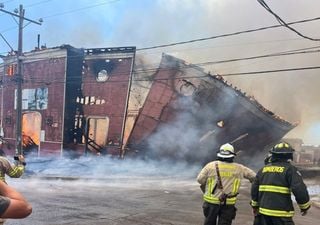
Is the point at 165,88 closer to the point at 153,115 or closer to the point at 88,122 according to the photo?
the point at 153,115

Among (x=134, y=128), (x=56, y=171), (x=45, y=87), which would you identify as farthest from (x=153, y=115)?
(x=45, y=87)

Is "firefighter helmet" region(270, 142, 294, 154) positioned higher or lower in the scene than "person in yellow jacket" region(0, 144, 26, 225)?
higher

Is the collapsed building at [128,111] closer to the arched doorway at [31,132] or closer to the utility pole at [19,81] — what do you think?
the arched doorway at [31,132]

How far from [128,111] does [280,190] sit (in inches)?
685

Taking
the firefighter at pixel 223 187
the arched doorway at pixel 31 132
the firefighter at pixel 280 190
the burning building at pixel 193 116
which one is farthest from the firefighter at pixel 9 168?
the arched doorway at pixel 31 132

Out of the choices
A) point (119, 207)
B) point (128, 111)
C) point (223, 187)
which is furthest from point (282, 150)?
point (128, 111)

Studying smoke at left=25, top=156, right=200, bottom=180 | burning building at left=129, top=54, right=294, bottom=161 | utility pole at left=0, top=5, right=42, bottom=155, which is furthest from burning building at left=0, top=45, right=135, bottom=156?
utility pole at left=0, top=5, right=42, bottom=155

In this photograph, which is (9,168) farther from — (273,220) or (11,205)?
(11,205)

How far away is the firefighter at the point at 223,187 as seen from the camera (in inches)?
203

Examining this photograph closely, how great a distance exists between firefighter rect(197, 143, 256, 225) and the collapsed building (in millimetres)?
14833

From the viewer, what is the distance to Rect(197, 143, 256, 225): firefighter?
5.15 meters

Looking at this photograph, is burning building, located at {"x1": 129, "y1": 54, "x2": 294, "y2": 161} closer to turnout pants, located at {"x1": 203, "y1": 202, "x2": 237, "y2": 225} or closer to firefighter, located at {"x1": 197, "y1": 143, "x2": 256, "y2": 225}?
firefighter, located at {"x1": 197, "y1": 143, "x2": 256, "y2": 225}

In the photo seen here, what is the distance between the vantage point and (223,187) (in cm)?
517

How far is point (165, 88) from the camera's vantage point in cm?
2062
